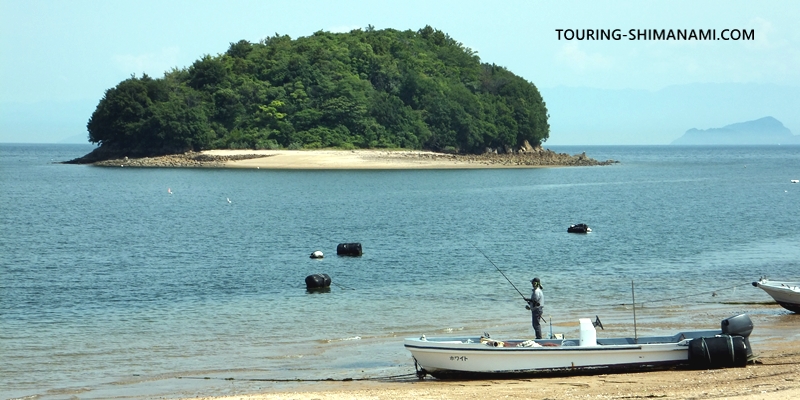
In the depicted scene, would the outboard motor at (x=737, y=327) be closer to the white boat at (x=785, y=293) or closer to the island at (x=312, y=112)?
the white boat at (x=785, y=293)

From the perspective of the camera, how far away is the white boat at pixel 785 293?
25.5 m

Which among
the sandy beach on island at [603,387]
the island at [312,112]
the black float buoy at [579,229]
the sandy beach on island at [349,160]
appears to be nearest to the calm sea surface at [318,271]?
the black float buoy at [579,229]

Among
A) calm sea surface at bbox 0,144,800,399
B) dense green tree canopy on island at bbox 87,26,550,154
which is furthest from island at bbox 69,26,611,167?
calm sea surface at bbox 0,144,800,399

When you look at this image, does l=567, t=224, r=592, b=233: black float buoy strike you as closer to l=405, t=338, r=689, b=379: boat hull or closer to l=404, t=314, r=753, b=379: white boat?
l=404, t=314, r=753, b=379: white boat

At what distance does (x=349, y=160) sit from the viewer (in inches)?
4889

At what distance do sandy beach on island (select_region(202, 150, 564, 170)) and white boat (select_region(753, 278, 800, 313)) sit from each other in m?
96.8

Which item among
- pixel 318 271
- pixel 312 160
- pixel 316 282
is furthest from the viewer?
pixel 312 160

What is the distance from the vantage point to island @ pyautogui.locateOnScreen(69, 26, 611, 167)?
128m

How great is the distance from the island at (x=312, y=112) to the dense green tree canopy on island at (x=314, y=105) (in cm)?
17

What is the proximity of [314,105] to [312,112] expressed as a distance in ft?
8.47

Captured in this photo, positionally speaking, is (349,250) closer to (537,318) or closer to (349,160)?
(537,318)

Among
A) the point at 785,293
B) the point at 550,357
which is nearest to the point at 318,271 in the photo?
the point at 785,293

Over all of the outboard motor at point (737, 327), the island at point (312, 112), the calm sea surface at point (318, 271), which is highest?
the island at point (312, 112)

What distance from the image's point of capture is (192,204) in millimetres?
69188
